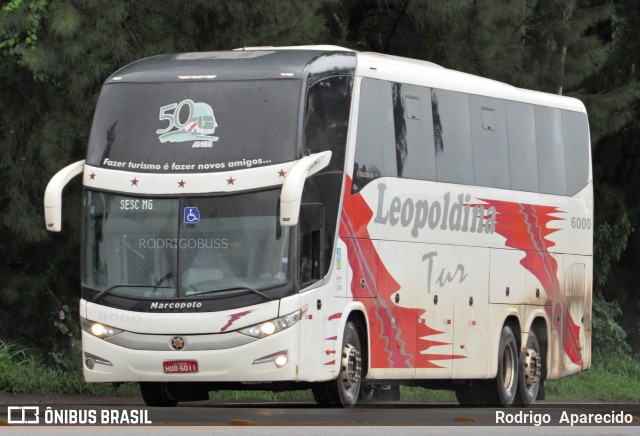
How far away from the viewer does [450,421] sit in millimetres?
17719

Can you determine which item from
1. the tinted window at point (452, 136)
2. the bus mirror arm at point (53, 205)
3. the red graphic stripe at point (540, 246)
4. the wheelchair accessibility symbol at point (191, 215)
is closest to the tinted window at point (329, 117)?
the wheelchair accessibility symbol at point (191, 215)

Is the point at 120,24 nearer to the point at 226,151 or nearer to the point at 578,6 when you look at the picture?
the point at 226,151

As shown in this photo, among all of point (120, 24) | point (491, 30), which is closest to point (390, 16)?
point (491, 30)

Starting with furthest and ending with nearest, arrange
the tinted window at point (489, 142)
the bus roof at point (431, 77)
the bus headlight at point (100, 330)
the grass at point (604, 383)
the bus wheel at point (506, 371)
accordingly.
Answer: the grass at point (604, 383), the bus wheel at point (506, 371), the tinted window at point (489, 142), the bus roof at point (431, 77), the bus headlight at point (100, 330)

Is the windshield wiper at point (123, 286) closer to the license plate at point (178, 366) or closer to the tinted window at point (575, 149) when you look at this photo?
the license plate at point (178, 366)

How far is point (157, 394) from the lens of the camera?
20.2 meters

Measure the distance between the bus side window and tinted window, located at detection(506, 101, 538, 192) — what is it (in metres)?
5.33

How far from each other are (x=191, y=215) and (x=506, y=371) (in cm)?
694

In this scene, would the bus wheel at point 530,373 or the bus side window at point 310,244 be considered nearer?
the bus side window at point 310,244

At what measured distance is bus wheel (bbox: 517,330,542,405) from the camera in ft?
80.2

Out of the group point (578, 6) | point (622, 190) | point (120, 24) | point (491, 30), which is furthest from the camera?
point (622, 190)

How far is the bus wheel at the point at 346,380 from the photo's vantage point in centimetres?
1961

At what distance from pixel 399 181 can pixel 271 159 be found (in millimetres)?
2808

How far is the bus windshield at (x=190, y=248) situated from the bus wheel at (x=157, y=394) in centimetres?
156
